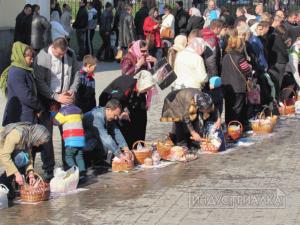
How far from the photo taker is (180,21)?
2681 centimetres

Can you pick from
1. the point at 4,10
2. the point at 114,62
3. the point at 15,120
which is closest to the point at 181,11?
the point at 114,62

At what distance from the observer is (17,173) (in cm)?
968

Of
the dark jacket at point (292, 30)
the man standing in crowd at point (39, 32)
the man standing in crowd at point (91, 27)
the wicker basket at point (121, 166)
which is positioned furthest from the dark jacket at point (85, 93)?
the man standing in crowd at point (91, 27)

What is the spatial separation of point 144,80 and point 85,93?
799mm

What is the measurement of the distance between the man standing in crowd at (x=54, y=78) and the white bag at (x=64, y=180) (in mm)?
615

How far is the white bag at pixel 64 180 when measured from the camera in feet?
33.2

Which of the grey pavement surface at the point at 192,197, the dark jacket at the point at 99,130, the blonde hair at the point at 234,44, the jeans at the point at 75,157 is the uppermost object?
the blonde hair at the point at 234,44

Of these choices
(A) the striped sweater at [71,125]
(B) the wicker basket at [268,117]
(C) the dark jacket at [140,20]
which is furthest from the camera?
(C) the dark jacket at [140,20]

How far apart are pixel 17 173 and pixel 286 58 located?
28.1ft

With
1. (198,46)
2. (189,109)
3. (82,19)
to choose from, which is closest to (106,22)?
(82,19)

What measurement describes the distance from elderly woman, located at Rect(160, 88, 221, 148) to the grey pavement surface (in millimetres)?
490

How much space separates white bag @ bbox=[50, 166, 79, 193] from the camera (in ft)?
33.2

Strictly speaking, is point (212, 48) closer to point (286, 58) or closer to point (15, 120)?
point (286, 58)

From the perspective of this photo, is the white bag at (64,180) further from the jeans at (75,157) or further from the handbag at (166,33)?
the handbag at (166,33)
